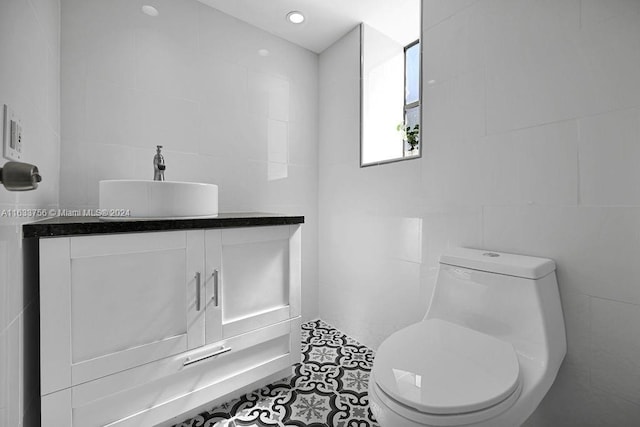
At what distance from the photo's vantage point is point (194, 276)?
1213 millimetres

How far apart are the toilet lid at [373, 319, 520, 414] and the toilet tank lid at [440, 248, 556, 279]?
24 centimetres

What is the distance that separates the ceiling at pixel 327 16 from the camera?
176cm

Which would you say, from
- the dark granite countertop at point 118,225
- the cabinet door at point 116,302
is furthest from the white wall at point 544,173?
the cabinet door at point 116,302

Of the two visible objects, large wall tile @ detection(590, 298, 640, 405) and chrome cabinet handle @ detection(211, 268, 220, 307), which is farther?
chrome cabinet handle @ detection(211, 268, 220, 307)

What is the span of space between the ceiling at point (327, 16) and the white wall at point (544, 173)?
13.0 inches

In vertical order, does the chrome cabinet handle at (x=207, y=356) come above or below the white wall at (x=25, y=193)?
below

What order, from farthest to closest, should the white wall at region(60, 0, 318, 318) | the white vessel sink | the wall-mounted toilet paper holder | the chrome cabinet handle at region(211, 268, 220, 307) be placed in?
the white wall at region(60, 0, 318, 318), the chrome cabinet handle at region(211, 268, 220, 307), the white vessel sink, the wall-mounted toilet paper holder

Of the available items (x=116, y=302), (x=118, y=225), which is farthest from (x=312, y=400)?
(x=118, y=225)

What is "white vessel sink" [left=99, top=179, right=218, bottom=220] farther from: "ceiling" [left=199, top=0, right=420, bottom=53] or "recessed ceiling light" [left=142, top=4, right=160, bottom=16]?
"ceiling" [left=199, top=0, right=420, bottom=53]

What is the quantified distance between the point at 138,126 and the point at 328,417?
172 centimetres

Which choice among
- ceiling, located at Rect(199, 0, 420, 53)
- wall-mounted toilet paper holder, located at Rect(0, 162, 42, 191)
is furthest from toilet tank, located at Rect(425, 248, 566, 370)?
ceiling, located at Rect(199, 0, 420, 53)

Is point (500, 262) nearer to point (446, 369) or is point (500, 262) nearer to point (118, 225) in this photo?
point (446, 369)

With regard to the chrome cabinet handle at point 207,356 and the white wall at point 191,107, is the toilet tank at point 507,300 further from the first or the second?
the white wall at point 191,107

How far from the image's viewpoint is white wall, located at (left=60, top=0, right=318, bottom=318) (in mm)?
1411
